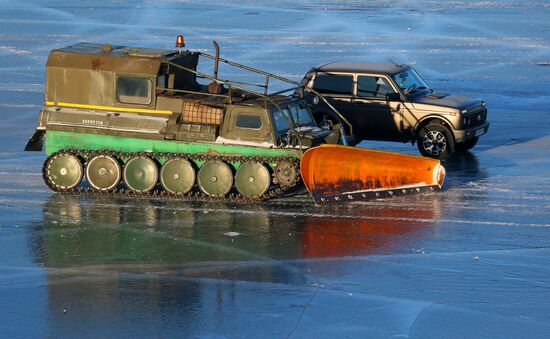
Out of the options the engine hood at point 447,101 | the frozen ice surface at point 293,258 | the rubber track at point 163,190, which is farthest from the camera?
the engine hood at point 447,101

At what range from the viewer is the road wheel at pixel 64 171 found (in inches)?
834

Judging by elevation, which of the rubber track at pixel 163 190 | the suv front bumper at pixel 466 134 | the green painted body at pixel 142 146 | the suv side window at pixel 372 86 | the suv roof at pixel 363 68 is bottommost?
the rubber track at pixel 163 190

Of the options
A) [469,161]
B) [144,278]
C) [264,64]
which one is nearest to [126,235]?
[144,278]

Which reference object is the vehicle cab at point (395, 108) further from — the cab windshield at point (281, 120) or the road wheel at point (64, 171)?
the road wheel at point (64, 171)

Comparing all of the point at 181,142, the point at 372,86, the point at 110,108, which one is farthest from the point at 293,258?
the point at 372,86

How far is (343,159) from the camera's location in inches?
792

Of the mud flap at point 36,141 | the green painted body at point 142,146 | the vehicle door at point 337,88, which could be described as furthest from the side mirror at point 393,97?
the mud flap at point 36,141

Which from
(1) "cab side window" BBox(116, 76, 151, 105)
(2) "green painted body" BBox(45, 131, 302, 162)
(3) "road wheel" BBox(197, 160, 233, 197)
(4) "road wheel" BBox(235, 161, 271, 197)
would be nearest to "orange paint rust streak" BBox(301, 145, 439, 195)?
(2) "green painted body" BBox(45, 131, 302, 162)

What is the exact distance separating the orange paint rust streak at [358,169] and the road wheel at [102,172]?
3.71m

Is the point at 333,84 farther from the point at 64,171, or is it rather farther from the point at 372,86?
the point at 64,171

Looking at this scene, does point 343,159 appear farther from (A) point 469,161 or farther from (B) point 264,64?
(B) point 264,64

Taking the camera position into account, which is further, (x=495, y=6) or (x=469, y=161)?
(x=495, y=6)

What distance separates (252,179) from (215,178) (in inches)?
28.4

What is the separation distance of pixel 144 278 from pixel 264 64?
2026 centimetres
